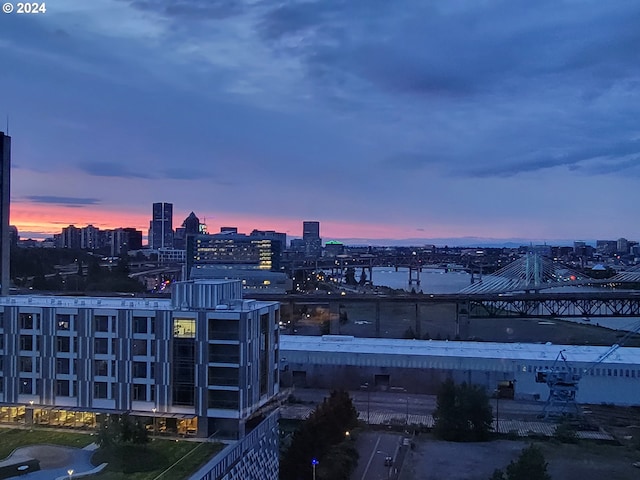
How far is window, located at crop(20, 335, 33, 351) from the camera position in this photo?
8145 mm

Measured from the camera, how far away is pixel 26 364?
8.15 m

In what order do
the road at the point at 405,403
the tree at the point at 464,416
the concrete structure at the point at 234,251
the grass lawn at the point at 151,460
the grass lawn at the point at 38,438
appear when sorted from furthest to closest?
the concrete structure at the point at 234,251 → the road at the point at 405,403 → the tree at the point at 464,416 → the grass lawn at the point at 38,438 → the grass lawn at the point at 151,460

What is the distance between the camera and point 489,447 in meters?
9.72

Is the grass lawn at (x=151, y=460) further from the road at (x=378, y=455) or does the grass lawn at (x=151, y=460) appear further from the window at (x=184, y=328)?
A: the road at (x=378, y=455)

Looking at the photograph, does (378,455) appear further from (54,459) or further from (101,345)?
(54,459)

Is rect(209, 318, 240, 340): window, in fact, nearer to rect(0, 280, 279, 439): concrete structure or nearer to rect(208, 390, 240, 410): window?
rect(0, 280, 279, 439): concrete structure

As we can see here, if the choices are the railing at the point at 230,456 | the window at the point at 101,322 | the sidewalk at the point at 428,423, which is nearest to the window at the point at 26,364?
the window at the point at 101,322

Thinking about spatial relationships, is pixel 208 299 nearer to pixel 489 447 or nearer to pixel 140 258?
pixel 489 447

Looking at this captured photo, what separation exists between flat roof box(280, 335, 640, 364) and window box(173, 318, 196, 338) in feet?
21.8

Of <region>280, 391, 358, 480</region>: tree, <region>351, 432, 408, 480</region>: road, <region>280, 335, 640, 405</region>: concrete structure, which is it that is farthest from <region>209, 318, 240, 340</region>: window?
<region>280, 335, 640, 405</region>: concrete structure

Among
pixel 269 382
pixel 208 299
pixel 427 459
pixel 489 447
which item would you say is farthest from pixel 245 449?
pixel 489 447

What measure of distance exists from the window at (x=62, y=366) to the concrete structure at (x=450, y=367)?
6577 millimetres

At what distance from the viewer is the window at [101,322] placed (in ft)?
26.1

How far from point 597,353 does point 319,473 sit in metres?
8.96
